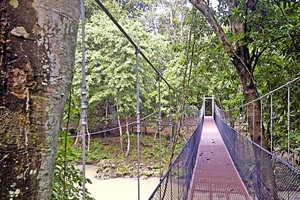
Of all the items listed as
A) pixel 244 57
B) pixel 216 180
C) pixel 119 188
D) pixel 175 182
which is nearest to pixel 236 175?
pixel 216 180

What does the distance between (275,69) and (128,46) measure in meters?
3.42

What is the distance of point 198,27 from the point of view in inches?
146

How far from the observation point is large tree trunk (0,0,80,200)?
289mm

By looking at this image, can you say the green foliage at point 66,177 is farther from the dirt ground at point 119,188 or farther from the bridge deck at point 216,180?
the dirt ground at point 119,188

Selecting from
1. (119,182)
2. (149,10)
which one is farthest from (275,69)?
(149,10)

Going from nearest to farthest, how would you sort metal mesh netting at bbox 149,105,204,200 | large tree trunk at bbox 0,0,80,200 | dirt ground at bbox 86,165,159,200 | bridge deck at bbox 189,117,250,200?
large tree trunk at bbox 0,0,80,200 → metal mesh netting at bbox 149,105,204,200 → bridge deck at bbox 189,117,250,200 → dirt ground at bbox 86,165,159,200

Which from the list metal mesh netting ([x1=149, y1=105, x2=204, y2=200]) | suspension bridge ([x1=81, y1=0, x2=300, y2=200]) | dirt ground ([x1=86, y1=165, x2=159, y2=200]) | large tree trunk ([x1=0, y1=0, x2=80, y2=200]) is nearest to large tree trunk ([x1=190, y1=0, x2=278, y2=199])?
suspension bridge ([x1=81, y1=0, x2=300, y2=200])

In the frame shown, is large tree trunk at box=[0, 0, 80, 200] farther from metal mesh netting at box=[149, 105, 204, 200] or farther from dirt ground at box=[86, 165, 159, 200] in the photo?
A: dirt ground at box=[86, 165, 159, 200]

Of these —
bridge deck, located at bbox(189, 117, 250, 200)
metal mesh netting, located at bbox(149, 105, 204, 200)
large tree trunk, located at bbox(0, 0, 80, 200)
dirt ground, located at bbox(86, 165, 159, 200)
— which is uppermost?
large tree trunk, located at bbox(0, 0, 80, 200)

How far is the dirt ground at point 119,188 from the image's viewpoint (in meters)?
6.23

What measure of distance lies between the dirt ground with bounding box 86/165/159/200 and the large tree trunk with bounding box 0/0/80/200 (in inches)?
232

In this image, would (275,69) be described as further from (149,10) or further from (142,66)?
(149,10)

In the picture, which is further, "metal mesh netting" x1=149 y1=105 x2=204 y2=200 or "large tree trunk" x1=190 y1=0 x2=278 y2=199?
"large tree trunk" x1=190 y1=0 x2=278 y2=199

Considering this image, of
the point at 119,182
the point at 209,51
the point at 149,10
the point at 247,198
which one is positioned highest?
the point at 149,10
